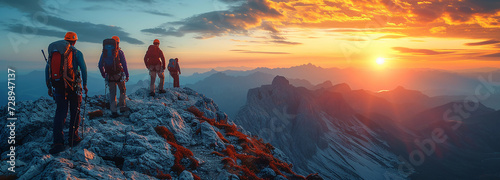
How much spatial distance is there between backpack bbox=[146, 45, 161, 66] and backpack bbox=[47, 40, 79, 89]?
12605mm

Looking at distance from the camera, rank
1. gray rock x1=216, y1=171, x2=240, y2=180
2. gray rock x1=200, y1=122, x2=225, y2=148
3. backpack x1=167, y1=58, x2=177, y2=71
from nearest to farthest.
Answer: gray rock x1=216, y1=171, x2=240, y2=180 < gray rock x1=200, y1=122, x2=225, y2=148 < backpack x1=167, y1=58, x2=177, y2=71

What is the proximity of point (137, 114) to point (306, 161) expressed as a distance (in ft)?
572

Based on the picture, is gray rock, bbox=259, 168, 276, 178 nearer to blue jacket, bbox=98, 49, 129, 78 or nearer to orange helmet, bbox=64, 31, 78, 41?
blue jacket, bbox=98, 49, 129, 78

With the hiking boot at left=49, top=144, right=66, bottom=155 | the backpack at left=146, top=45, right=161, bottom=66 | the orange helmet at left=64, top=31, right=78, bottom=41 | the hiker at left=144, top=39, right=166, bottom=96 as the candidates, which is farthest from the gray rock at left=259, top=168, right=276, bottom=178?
the backpack at left=146, top=45, right=161, bottom=66

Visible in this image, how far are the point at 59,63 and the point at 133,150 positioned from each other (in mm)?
5645

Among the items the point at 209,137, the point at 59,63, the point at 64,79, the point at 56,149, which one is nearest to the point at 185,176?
the point at 56,149

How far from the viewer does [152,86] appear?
84.5 ft

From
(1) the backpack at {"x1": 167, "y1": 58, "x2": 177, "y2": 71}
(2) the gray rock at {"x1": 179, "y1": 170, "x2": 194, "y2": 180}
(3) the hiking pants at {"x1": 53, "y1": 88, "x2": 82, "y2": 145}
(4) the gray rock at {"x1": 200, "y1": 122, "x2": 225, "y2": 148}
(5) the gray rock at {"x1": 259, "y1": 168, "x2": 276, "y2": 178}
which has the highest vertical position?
(1) the backpack at {"x1": 167, "y1": 58, "x2": 177, "y2": 71}

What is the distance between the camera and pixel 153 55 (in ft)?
77.6

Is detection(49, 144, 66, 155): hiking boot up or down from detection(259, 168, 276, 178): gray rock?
up

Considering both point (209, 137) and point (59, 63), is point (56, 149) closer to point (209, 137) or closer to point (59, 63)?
point (59, 63)

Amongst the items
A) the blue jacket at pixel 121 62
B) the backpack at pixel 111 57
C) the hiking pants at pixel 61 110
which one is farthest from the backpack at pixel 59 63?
the blue jacket at pixel 121 62

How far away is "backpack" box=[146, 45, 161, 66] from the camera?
2359 cm

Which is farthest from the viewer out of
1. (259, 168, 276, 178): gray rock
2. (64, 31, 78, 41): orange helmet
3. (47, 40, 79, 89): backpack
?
(259, 168, 276, 178): gray rock
